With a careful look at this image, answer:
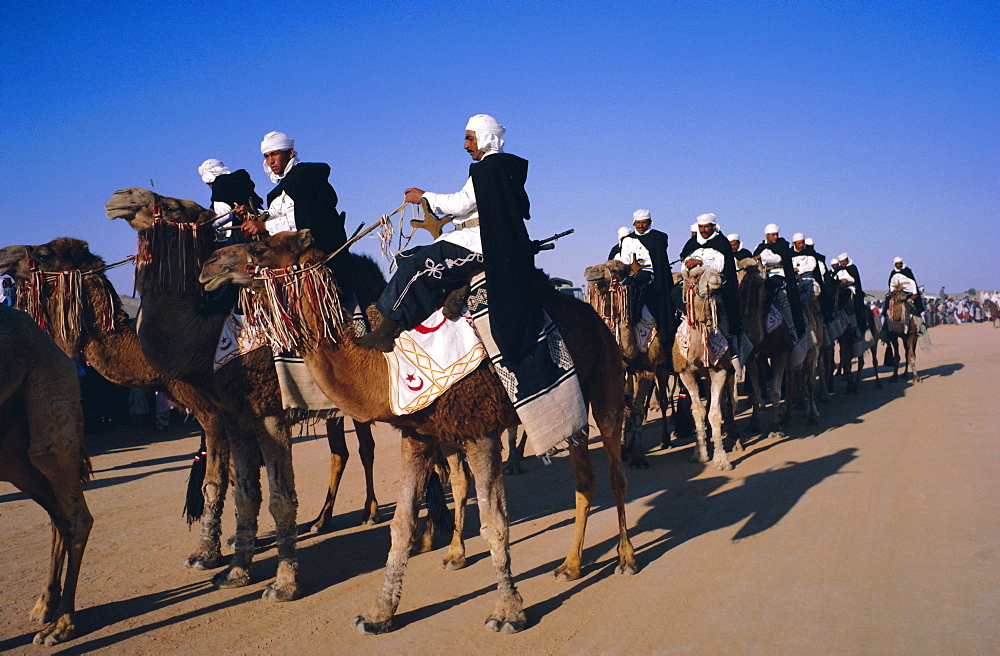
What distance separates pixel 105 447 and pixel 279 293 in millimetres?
12055

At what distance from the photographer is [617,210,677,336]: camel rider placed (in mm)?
10023

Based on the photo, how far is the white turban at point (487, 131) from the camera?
5.02 metres

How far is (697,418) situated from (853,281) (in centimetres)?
1167

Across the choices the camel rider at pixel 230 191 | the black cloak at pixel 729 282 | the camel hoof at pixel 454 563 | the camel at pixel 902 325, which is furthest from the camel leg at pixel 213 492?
the camel at pixel 902 325

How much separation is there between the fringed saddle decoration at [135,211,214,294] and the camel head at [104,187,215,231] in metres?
0.09

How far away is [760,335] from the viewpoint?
11.5m

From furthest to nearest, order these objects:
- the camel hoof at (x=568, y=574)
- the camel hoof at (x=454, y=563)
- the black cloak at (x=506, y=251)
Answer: the camel hoof at (x=454, y=563) < the camel hoof at (x=568, y=574) < the black cloak at (x=506, y=251)

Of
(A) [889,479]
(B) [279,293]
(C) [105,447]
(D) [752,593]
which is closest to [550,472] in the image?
(A) [889,479]

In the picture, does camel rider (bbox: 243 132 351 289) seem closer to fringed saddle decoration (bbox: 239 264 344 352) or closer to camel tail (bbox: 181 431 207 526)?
fringed saddle decoration (bbox: 239 264 344 352)

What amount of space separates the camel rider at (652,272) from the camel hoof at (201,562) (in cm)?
604

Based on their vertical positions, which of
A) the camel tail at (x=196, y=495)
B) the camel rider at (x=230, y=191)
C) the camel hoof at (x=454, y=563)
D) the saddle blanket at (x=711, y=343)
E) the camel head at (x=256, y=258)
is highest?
the camel rider at (x=230, y=191)

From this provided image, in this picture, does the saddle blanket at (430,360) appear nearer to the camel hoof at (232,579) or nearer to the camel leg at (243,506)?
the camel leg at (243,506)

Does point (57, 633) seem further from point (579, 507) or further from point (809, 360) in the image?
point (809, 360)

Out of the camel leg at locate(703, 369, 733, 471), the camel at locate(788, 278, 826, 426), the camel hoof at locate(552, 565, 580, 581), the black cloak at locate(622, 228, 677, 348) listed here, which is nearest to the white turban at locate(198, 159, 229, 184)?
the camel hoof at locate(552, 565, 580, 581)
